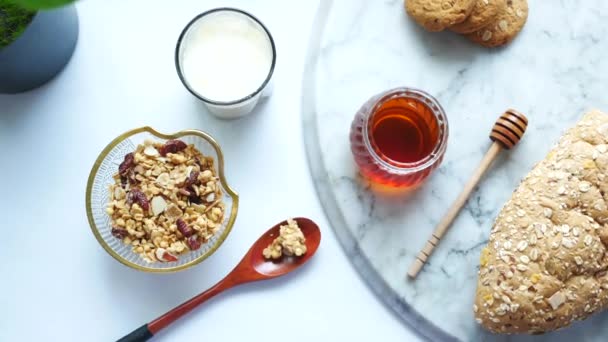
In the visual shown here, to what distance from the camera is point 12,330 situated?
1479 mm

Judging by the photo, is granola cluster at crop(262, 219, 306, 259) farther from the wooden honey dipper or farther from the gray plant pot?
the gray plant pot

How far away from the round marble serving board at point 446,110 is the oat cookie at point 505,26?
0.08 ft

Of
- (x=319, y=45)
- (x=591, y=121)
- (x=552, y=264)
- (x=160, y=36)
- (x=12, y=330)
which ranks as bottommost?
(x=552, y=264)

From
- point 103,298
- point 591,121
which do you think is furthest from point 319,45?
point 103,298

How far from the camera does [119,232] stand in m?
1.40

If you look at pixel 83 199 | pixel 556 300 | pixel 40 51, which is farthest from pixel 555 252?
pixel 40 51

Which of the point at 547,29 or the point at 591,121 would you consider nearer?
the point at 591,121

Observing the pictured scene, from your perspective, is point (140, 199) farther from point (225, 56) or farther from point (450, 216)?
point (450, 216)

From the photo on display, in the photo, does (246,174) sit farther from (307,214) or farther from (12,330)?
(12,330)

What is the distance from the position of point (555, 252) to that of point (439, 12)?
543mm

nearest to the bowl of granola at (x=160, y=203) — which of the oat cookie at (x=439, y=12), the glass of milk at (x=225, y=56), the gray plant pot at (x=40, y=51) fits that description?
the glass of milk at (x=225, y=56)

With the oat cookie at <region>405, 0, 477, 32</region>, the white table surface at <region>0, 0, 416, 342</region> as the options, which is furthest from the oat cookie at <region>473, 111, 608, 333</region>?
the oat cookie at <region>405, 0, 477, 32</region>

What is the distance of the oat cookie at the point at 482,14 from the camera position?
1.46 metres

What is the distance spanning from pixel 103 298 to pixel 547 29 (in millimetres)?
1130
